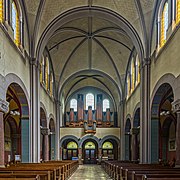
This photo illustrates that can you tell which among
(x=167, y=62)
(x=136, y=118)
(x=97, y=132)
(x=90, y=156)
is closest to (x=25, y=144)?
(x=167, y=62)

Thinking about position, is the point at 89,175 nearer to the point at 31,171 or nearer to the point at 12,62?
the point at 12,62

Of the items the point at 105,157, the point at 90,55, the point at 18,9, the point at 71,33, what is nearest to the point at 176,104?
the point at 18,9

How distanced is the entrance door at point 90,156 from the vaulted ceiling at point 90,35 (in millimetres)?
7528

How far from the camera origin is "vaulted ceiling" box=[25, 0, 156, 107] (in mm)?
17484

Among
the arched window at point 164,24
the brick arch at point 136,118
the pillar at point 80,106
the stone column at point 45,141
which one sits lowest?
the stone column at point 45,141

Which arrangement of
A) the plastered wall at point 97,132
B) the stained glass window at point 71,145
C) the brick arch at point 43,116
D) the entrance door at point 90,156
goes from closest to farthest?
the brick arch at point 43,116
the plastered wall at point 97,132
the entrance door at point 90,156
the stained glass window at point 71,145

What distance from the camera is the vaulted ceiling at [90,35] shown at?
1748 centimetres

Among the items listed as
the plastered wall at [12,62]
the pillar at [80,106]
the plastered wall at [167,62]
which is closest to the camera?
the plastered wall at [12,62]

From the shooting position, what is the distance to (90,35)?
79.2 feet

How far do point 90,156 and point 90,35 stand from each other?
17.7 metres

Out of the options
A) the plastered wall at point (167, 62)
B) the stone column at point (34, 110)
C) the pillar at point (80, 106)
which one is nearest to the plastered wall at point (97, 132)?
the pillar at point (80, 106)

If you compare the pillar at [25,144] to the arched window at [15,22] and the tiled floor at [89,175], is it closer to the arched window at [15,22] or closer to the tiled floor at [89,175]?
the tiled floor at [89,175]

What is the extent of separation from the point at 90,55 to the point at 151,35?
1060cm

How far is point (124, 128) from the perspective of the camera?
96.9 ft
